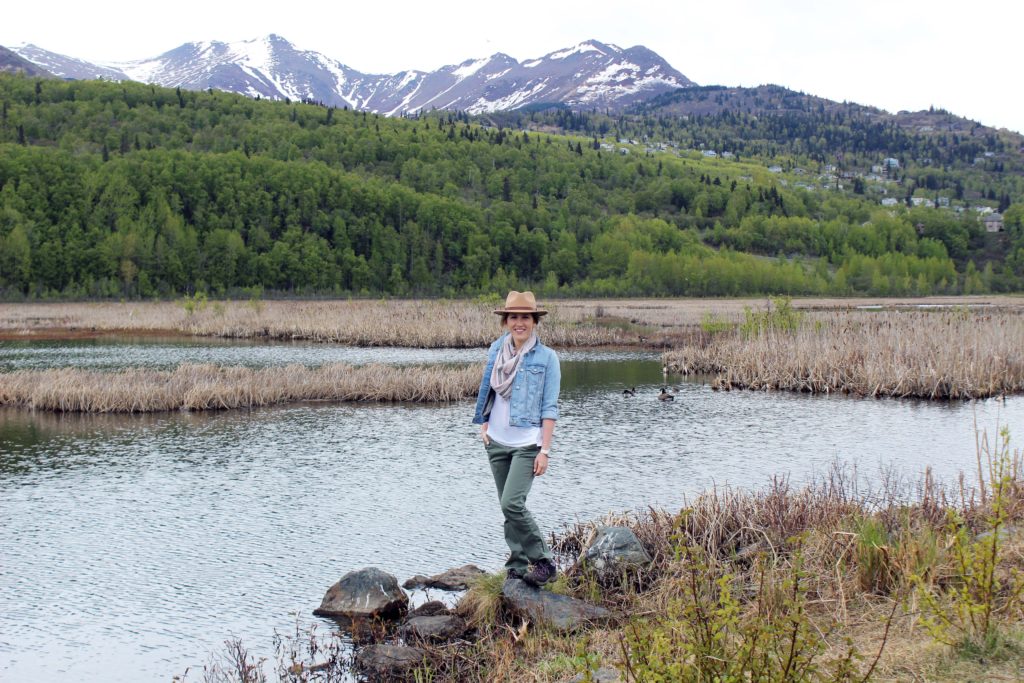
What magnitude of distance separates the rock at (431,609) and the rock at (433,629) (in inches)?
11.6

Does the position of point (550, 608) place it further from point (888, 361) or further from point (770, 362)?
point (770, 362)

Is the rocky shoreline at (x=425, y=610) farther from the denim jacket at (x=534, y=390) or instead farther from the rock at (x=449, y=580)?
the denim jacket at (x=534, y=390)

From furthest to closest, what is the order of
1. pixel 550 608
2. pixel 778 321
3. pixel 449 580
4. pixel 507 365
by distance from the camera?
pixel 778 321 < pixel 449 580 < pixel 550 608 < pixel 507 365

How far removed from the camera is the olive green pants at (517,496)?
8.90 meters

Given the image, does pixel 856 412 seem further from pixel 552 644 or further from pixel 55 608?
pixel 55 608

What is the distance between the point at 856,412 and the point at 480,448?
10.9m

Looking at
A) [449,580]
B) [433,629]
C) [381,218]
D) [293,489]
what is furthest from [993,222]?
[433,629]

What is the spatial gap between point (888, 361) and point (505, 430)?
74.4ft

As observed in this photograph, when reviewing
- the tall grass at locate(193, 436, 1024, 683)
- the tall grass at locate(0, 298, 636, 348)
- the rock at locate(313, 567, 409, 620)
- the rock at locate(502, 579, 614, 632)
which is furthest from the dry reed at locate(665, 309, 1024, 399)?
the rock at locate(313, 567, 409, 620)

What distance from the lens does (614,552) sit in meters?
10.2

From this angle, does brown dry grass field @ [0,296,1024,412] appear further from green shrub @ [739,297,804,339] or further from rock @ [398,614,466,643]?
rock @ [398,614,466,643]

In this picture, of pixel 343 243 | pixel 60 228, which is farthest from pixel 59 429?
pixel 343 243

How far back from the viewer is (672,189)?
17838 centimetres

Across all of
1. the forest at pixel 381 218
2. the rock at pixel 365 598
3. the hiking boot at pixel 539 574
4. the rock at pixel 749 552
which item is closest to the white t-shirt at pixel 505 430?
the hiking boot at pixel 539 574
